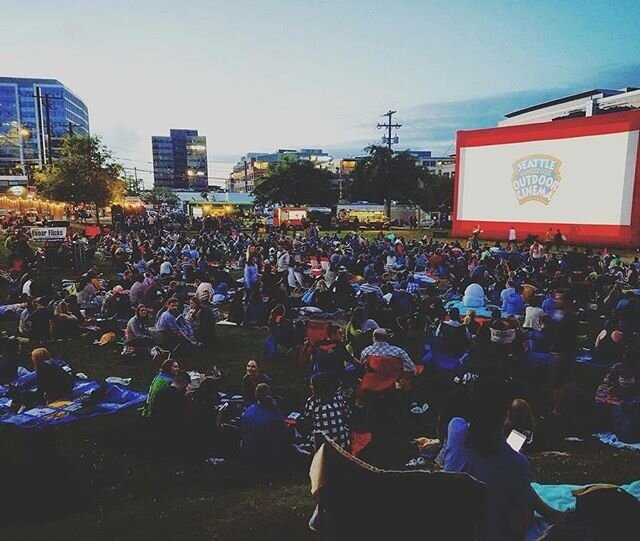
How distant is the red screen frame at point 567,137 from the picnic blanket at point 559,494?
27.7m

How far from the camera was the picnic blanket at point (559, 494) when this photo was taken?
414 centimetres

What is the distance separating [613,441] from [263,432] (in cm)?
426

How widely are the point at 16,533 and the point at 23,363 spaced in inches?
244

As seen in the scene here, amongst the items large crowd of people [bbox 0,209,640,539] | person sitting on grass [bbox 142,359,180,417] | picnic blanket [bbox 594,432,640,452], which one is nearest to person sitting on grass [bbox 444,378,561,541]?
large crowd of people [bbox 0,209,640,539]

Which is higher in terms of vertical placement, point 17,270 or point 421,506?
point 421,506

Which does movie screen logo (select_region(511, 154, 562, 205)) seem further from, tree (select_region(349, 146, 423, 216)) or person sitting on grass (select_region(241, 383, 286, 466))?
person sitting on grass (select_region(241, 383, 286, 466))

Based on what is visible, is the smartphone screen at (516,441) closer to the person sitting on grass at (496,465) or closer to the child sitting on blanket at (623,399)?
the person sitting on grass at (496,465)

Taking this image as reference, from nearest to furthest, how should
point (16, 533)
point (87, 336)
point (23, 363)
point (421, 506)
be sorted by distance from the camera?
1. point (421, 506)
2. point (16, 533)
3. point (23, 363)
4. point (87, 336)

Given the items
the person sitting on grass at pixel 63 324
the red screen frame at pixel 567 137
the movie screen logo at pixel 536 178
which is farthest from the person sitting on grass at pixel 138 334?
the movie screen logo at pixel 536 178

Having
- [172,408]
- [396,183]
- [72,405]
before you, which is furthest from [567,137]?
[72,405]

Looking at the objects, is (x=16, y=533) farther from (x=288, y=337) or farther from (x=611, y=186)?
(x=611, y=186)

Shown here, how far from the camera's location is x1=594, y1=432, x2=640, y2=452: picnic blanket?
6.09m

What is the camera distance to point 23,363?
9.73 meters

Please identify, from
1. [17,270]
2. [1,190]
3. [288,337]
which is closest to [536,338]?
[288,337]
